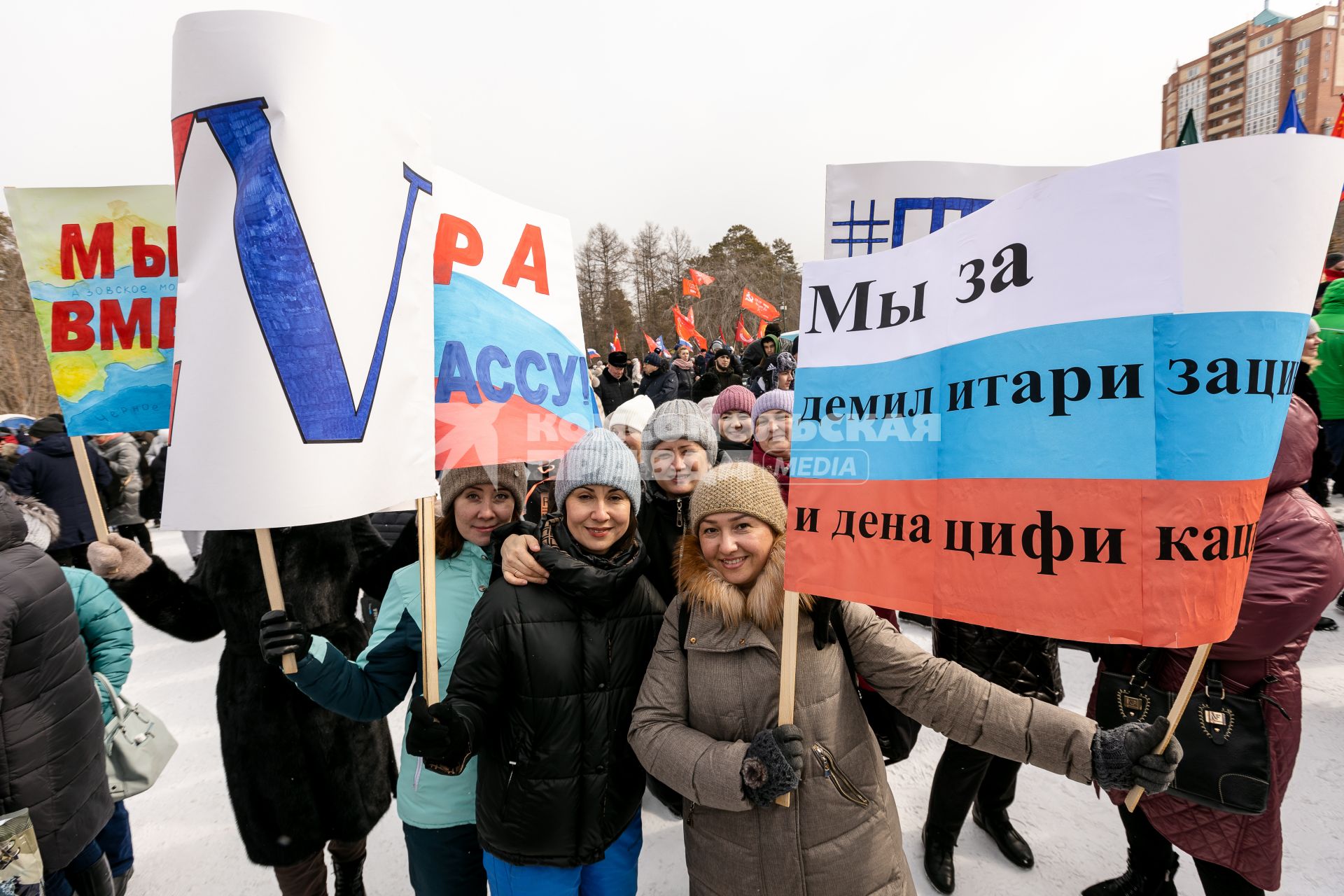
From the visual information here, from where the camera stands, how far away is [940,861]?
2.50 meters

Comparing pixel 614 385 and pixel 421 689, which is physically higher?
pixel 614 385

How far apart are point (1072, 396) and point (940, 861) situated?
219 centimetres

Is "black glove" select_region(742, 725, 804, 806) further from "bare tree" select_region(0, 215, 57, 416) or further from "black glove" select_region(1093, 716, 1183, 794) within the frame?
"bare tree" select_region(0, 215, 57, 416)

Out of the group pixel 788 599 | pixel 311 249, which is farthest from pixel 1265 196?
pixel 311 249

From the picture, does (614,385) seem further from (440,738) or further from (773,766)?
(773,766)

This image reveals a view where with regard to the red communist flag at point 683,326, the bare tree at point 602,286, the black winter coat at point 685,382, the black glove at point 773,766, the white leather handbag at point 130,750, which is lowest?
the white leather handbag at point 130,750

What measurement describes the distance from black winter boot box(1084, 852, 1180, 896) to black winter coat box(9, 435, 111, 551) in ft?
23.1

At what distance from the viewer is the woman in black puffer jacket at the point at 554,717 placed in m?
1.64

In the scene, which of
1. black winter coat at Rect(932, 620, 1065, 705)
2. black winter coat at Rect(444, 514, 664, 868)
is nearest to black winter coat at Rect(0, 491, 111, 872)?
black winter coat at Rect(444, 514, 664, 868)

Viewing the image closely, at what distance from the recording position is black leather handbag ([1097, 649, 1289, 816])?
5.80 feet

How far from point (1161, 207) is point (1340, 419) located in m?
5.78

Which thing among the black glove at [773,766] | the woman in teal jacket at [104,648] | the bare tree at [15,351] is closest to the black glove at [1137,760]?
the black glove at [773,766]

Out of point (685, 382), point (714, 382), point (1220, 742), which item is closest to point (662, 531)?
point (1220, 742)

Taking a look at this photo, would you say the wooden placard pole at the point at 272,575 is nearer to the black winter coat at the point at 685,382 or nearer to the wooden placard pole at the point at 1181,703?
the wooden placard pole at the point at 1181,703
